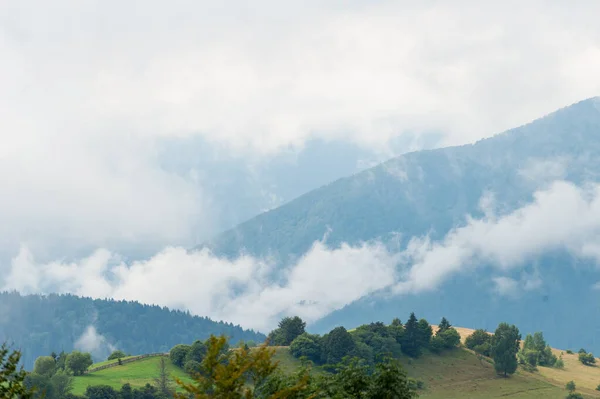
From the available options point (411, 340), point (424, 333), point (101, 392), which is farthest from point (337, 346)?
point (101, 392)

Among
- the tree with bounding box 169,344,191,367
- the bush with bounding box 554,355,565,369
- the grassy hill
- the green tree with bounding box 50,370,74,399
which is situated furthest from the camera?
the bush with bounding box 554,355,565,369

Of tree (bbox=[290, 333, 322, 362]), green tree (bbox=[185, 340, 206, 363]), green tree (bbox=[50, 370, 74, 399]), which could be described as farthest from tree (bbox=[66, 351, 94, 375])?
tree (bbox=[290, 333, 322, 362])

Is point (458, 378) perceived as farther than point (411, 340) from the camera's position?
No

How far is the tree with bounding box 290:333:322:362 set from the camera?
166625 millimetres

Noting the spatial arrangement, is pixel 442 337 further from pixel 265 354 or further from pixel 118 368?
pixel 265 354

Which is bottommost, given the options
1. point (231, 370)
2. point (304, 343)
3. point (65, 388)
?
point (231, 370)

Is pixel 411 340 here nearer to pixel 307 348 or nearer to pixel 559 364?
pixel 307 348

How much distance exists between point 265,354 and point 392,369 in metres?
18.2

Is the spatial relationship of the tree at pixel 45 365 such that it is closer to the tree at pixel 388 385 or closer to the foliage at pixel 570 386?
the foliage at pixel 570 386

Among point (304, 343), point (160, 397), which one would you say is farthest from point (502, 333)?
point (160, 397)

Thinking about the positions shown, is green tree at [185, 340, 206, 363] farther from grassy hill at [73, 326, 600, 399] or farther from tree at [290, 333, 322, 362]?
tree at [290, 333, 322, 362]

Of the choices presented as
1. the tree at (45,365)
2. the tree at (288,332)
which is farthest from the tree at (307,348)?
the tree at (45,365)

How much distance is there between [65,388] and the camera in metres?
135

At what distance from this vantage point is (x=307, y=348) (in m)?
167
